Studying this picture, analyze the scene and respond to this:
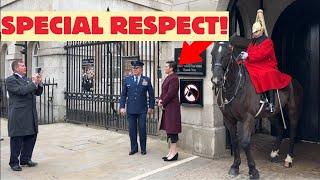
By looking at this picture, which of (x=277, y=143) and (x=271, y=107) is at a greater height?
(x=271, y=107)

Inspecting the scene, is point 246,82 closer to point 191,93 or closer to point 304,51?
point 191,93

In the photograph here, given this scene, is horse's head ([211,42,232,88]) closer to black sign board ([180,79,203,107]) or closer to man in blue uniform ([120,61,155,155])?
black sign board ([180,79,203,107])

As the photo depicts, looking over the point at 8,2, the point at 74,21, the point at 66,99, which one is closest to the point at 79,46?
the point at 66,99

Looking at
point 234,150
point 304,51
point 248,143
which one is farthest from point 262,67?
point 304,51

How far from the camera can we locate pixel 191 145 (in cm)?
780

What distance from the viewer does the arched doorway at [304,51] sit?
9172 millimetres

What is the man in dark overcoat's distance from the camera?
6.58m

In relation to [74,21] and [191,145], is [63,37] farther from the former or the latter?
[191,145]

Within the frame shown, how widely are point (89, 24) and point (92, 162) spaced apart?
262 cm

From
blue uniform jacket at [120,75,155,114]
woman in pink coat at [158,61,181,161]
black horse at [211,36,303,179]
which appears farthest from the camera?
blue uniform jacket at [120,75,155,114]

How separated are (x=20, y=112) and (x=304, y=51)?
21.5 ft

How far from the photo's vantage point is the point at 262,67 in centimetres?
643

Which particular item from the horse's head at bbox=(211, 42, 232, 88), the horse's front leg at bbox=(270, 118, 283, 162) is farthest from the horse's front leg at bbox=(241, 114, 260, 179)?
the horse's front leg at bbox=(270, 118, 283, 162)

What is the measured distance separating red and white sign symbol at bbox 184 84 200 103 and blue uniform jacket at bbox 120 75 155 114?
0.68m
